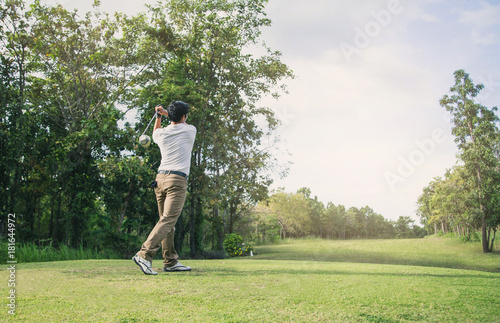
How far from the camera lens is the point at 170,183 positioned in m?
4.26

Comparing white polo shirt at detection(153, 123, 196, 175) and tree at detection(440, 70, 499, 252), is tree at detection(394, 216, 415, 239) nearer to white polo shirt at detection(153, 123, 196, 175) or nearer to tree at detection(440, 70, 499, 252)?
tree at detection(440, 70, 499, 252)

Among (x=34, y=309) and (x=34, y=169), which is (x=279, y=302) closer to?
(x=34, y=309)

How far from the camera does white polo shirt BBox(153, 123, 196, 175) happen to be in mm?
4359

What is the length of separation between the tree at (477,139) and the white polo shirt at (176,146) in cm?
2412

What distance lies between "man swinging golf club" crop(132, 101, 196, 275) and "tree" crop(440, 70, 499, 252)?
24119 mm

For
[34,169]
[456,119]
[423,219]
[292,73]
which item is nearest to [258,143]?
[292,73]

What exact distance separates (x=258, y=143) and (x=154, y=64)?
835 cm

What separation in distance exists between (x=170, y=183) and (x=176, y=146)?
1.67 feet

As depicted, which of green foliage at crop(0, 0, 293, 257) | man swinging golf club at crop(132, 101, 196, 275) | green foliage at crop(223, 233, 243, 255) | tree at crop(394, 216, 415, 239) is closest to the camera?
man swinging golf club at crop(132, 101, 196, 275)

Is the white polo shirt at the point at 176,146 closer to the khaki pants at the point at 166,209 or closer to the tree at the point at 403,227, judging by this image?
the khaki pants at the point at 166,209

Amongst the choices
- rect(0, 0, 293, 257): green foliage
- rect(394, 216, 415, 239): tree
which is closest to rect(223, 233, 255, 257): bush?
rect(0, 0, 293, 257): green foliage

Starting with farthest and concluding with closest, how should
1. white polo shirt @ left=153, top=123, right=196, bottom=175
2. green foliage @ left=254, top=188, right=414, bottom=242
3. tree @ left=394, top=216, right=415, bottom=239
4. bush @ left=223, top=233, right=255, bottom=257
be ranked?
tree @ left=394, top=216, right=415, bottom=239 → green foliage @ left=254, top=188, right=414, bottom=242 → bush @ left=223, top=233, right=255, bottom=257 → white polo shirt @ left=153, top=123, right=196, bottom=175

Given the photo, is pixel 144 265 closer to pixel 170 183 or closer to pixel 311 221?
pixel 170 183

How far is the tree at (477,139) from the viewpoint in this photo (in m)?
22.2
